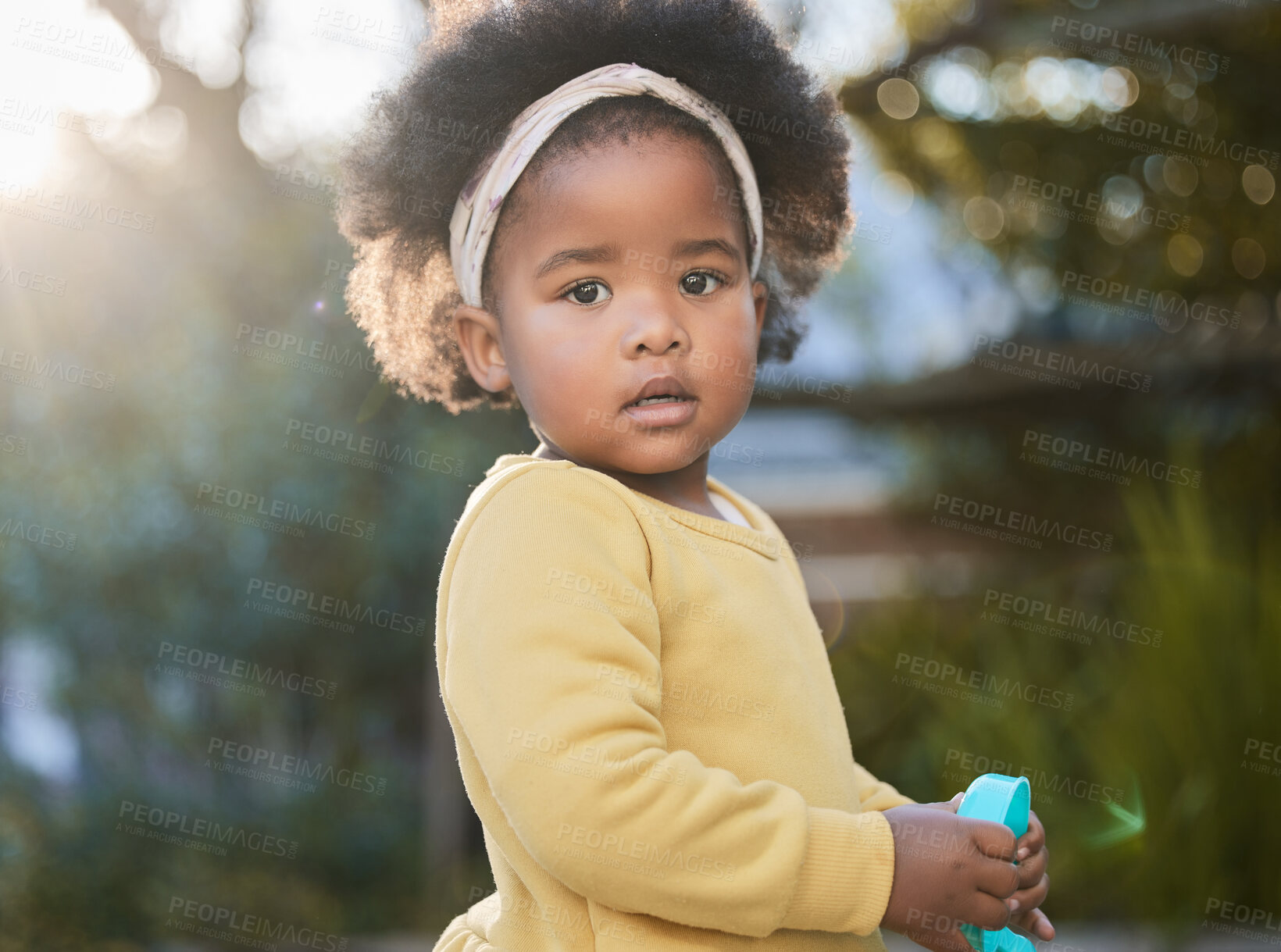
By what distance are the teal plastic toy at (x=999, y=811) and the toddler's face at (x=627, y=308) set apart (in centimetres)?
63

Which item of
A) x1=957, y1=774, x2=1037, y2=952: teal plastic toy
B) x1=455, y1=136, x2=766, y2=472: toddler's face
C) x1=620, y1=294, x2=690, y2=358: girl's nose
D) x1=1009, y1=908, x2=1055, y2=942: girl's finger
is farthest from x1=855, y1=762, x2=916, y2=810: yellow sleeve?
x1=620, y1=294, x2=690, y2=358: girl's nose

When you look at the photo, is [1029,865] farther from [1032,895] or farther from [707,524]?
[707,524]

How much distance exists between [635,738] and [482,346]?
2.65 ft

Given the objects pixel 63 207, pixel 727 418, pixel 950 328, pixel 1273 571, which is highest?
pixel 63 207

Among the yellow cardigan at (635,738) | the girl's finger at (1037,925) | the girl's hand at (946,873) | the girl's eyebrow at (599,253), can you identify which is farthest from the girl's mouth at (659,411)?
the girl's finger at (1037,925)

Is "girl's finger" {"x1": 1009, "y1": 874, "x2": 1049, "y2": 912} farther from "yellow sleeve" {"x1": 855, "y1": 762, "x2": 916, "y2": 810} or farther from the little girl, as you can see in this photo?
"yellow sleeve" {"x1": 855, "y1": 762, "x2": 916, "y2": 810}

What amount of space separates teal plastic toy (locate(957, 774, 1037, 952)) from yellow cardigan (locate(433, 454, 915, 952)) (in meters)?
0.18

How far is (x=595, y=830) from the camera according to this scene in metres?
1.28

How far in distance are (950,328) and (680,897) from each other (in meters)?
5.46

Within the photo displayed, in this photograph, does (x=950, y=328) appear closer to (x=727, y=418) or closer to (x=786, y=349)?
(x=786, y=349)

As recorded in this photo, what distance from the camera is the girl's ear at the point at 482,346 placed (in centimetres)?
182

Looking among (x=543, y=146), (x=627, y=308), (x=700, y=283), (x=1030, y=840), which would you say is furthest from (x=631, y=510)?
(x=1030, y=840)

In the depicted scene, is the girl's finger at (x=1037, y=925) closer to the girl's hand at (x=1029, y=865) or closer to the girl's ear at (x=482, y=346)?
the girl's hand at (x=1029, y=865)

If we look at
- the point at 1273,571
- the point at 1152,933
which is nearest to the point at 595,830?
the point at 1152,933
